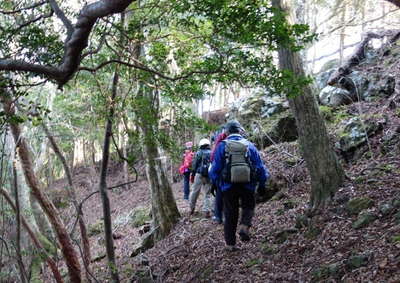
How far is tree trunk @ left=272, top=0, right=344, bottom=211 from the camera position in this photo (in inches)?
264

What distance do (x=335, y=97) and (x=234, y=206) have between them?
5.99 m

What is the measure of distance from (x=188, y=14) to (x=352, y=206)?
3.60m

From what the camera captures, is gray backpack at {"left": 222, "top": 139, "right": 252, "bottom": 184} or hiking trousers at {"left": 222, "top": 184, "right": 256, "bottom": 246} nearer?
gray backpack at {"left": 222, "top": 139, "right": 252, "bottom": 184}

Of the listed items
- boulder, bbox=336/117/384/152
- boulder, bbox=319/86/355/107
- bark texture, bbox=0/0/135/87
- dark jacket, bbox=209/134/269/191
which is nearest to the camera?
bark texture, bbox=0/0/135/87

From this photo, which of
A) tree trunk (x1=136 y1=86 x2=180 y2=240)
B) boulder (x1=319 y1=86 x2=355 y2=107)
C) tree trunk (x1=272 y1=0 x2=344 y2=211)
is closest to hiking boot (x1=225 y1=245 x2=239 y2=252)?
tree trunk (x1=272 y1=0 x2=344 y2=211)

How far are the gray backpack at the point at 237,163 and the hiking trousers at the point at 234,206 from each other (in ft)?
0.75

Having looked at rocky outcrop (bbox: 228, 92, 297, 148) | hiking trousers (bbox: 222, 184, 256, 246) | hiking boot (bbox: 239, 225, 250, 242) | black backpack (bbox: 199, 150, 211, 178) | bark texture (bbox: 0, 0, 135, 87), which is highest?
bark texture (bbox: 0, 0, 135, 87)

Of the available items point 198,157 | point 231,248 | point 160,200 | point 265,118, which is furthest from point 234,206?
point 265,118

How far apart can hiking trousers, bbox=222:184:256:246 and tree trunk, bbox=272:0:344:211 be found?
1126 mm

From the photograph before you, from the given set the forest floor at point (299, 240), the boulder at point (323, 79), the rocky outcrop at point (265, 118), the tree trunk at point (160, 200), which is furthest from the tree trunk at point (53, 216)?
the boulder at point (323, 79)

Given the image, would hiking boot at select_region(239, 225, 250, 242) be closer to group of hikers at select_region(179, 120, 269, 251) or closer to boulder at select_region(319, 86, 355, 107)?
group of hikers at select_region(179, 120, 269, 251)

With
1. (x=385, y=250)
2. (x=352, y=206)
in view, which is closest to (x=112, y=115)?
(x=352, y=206)

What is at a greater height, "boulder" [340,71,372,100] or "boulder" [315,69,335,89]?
"boulder" [315,69,335,89]

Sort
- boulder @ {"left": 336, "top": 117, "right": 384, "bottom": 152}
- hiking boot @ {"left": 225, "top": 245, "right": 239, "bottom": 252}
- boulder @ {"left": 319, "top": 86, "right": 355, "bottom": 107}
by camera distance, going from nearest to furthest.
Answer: hiking boot @ {"left": 225, "top": 245, "right": 239, "bottom": 252}
boulder @ {"left": 336, "top": 117, "right": 384, "bottom": 152}
boulder @ {"left": 319, "top": 86, "right": 355, "bottom": 107}
